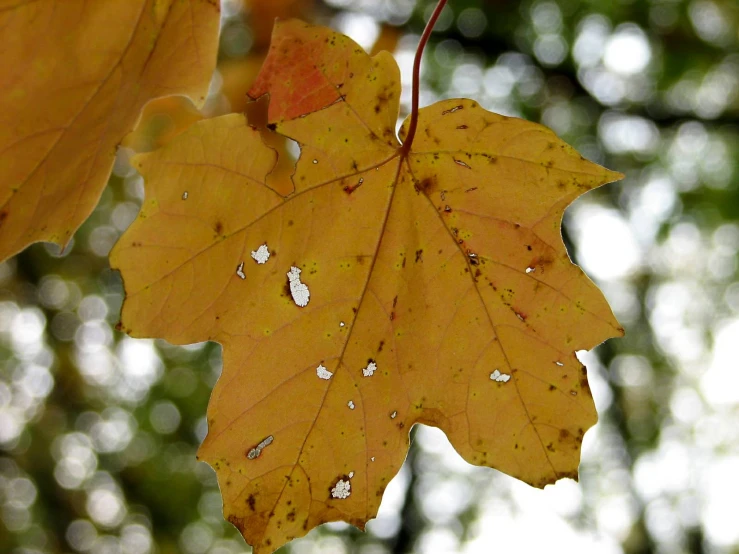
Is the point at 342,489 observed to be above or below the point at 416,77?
below

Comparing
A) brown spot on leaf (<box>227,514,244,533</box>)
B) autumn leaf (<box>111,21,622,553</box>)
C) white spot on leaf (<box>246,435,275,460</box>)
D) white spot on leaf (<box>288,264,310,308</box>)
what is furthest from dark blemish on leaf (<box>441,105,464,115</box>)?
brown spot on leaf (<box>227,514,244,533</box>)

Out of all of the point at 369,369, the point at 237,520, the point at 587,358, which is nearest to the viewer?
the point at 237,520

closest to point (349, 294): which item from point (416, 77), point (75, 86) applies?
point (416, 77)

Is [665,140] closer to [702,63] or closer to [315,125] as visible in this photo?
[702,63]

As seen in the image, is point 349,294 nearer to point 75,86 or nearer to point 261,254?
point 261,254

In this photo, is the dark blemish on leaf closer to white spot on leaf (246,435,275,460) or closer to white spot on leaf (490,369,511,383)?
white spot on leaf (490,369,511,383)

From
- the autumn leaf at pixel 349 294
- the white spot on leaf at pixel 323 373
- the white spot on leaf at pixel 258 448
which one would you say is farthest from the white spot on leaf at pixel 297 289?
the white spot on leaf at pixel 258 448

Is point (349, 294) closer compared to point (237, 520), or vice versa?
point (237, 520)
